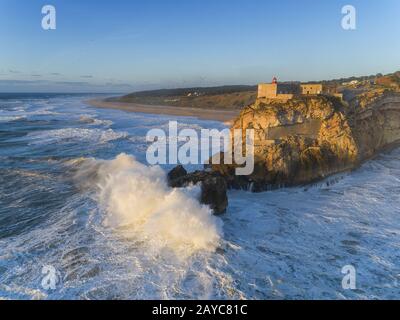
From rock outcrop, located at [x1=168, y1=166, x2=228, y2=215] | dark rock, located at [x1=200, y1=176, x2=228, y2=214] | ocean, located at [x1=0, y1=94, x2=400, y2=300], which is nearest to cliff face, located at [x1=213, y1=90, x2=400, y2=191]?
ocean, located at [x1=0, y1=94, x2=400, y2=300]

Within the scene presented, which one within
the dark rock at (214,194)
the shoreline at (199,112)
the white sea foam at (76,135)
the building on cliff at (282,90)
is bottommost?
the dark rock at (214,194)

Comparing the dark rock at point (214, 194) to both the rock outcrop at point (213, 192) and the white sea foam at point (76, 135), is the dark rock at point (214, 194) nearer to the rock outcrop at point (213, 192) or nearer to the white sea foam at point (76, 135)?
the rock outcrop at point (213, 192)

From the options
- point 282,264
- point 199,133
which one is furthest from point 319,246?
point 199,133

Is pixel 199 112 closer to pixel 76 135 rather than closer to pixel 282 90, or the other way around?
pixel 76 135

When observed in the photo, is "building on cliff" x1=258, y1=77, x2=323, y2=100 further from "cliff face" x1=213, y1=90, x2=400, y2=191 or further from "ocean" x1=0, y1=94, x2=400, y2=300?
"ocean" x1=0, y1=94, x2=400, y2=300

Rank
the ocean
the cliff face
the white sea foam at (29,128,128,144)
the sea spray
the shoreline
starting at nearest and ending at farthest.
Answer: the ocean < the sea spray < the cliff face < the white sea foam at (29,128,128,144) < the shoreline

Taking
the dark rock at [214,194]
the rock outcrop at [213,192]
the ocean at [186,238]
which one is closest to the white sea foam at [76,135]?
the ocean at [186,238]
